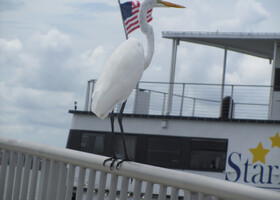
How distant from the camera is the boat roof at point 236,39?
12.7 meters

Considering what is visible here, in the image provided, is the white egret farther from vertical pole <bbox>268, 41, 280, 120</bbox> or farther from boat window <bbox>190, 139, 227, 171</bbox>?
vertical pole <bbox>268, 41, 280, 120</bbox>

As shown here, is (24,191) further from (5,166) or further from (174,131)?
(174,131)

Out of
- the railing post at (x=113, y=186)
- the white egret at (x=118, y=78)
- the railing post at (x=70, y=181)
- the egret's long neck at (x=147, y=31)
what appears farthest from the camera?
the egret's long neck at (x=147, y=31)

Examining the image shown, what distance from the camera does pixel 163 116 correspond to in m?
13.4

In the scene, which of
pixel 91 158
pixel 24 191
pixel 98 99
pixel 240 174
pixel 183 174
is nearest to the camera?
pixel 183 174

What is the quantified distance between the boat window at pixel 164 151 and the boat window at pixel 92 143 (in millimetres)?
1397

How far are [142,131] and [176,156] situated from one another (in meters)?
1.13

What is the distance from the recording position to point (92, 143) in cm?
1416

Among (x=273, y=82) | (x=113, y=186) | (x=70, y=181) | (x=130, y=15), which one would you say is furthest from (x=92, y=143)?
(x=113, y=186)

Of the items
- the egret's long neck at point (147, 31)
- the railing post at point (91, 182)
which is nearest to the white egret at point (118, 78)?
the egret's long neck at point (147, 31)

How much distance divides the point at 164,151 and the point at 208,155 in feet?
3.64

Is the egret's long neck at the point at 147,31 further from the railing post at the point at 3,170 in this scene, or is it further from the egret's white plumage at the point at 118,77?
the railing post at the point at 3,170

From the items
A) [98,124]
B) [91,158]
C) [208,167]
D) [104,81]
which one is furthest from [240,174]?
[91,158]

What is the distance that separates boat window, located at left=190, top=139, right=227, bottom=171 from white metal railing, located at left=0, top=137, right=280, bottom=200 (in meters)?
9.56
